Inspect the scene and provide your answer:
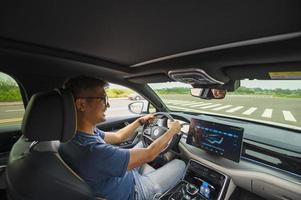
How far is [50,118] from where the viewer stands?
5.00 feet

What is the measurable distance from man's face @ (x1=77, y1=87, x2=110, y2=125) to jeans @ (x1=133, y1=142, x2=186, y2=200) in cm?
74

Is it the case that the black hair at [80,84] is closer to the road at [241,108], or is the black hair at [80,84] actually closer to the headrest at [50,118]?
the headrest at [50,118]

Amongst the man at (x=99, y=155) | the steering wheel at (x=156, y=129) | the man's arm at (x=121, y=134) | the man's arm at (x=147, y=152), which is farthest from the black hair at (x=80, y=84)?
the steering wheel at (x=156, y=129)

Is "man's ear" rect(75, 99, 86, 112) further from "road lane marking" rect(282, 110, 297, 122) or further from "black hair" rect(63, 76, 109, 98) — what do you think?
"road lane marking" rect(282, 110, 297, 122)

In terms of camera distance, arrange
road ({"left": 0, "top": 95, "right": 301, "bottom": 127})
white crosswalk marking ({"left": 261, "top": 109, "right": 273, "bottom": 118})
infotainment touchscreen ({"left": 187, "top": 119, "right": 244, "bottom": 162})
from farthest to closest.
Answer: white crosswalk marking ({"left": 261, "top": 109, "right": 273, "bottom": 118}), road ({"left": 0, "top": 95, "right": 301, "bottom": 127}), infotainment touchscreen ({"left": 187, "top": 119, "right": 244, "bottom": 162})

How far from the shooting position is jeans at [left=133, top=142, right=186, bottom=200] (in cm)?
216

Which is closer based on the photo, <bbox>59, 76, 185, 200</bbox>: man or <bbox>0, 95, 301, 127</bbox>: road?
<bbox>59, 76, 185, 200</bbox>: man

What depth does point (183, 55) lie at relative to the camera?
2.16m

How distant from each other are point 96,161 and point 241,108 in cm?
209

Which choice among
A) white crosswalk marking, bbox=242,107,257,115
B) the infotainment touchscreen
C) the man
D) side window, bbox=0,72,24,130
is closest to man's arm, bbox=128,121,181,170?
the man

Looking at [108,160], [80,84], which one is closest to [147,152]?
[108,160]

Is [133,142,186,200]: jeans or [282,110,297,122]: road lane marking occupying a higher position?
[282,110,297,122]: road lane marking

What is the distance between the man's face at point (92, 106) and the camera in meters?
1.86

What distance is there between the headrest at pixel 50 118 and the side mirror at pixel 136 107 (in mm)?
2013
